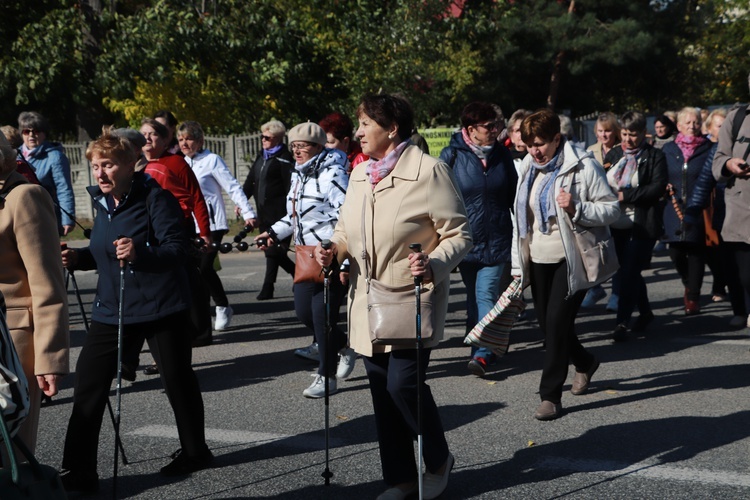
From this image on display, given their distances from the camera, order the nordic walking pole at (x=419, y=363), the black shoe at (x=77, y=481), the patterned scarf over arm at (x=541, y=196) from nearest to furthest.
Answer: the nordic walking pole at (x=419, y=363) < the black shoe at (x=77, y=481) < the patterned scarf over arm at (x=541, y=196)

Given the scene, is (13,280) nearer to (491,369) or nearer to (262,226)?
(491,369)

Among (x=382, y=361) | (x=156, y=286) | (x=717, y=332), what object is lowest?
(x=717, y=332)

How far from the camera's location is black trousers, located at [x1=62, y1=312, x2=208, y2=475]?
496 centimetres

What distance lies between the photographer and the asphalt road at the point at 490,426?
5055 mm

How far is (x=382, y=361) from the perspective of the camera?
4734mm

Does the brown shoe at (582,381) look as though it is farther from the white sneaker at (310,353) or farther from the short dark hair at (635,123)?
the short dark hair at (635,123)

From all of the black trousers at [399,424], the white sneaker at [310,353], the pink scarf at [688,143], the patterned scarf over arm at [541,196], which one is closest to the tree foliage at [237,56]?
the pink scarf at [688,143]

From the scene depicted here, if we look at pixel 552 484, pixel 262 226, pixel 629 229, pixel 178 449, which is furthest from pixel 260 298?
pixel 552 484

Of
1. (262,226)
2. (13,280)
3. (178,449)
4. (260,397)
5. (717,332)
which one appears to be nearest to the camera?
(13,280)

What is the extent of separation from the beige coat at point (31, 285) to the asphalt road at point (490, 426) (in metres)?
1.20

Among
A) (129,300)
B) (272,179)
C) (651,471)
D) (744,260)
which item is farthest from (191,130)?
(651,471)

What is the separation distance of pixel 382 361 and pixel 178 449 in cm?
144

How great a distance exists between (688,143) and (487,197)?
349cm

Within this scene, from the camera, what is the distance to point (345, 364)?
753 centimetres
